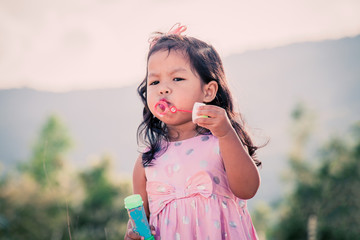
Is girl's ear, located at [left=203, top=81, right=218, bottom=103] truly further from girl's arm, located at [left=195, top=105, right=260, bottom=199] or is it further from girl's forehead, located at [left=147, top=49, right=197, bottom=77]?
girl's arm, located at [left=195, top=105, right=260, bottom=199]

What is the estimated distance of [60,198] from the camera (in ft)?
65.0

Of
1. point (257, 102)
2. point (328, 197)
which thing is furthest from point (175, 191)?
point (257, 102)

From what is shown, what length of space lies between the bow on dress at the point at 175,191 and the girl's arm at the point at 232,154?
15 cm

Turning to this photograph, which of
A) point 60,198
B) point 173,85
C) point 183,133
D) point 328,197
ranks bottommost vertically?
point 328,197

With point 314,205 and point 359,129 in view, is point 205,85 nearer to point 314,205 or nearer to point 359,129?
point 314,205

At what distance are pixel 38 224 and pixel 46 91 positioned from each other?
99763 mm

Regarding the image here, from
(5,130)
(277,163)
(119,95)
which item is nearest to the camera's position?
(277,163)

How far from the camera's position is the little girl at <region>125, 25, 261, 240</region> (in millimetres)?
1817

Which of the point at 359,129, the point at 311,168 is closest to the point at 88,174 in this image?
the point at 311,168

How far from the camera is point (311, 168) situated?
24.1 m

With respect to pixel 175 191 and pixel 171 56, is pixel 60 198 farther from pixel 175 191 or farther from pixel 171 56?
pixel 171 56

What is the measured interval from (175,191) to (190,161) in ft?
0.62

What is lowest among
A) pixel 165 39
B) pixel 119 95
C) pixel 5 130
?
pixel 165 39

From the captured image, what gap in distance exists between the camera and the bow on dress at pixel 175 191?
1901 millimetres
